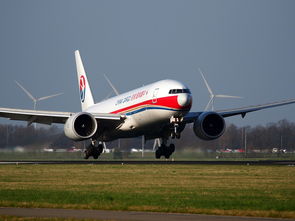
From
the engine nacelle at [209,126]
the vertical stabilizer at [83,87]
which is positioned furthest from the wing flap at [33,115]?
the engine nacelle at [209,126]

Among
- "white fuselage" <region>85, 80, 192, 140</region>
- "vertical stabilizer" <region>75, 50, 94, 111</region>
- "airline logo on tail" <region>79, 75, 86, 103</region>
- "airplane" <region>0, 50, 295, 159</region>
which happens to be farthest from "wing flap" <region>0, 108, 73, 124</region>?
"airline logo on tail" <region>79, 75, 86, 103</region>

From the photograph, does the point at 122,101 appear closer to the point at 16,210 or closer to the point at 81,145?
the point at 81,145

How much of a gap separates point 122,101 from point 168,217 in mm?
38441

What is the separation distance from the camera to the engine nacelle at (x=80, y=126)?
2103 inches

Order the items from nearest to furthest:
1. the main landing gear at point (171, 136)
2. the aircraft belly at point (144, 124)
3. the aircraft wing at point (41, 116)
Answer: the main landing gear at point (171, 136), the aircraft belly at point (144, 124), the aircraft wing at point (41, 116)

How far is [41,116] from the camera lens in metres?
56.9

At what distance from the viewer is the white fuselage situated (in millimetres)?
50844

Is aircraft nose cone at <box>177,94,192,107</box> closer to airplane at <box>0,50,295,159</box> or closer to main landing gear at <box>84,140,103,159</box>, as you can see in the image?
airplane at <box>0,50,295,159</box>

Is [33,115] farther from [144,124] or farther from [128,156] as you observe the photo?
[128,156]

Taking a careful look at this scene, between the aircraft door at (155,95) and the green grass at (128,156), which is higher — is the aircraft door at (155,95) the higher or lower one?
the higher one

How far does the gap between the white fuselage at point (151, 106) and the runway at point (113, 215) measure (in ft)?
99.8

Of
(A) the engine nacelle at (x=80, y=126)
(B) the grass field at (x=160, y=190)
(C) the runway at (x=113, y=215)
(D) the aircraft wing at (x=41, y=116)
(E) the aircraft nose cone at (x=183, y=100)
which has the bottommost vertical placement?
(C) the runway at (x=113, y=215)

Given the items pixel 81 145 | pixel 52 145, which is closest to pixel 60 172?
pixel 52 145

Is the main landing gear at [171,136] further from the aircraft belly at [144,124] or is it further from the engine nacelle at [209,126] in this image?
the engine nacelle at [209,126]
